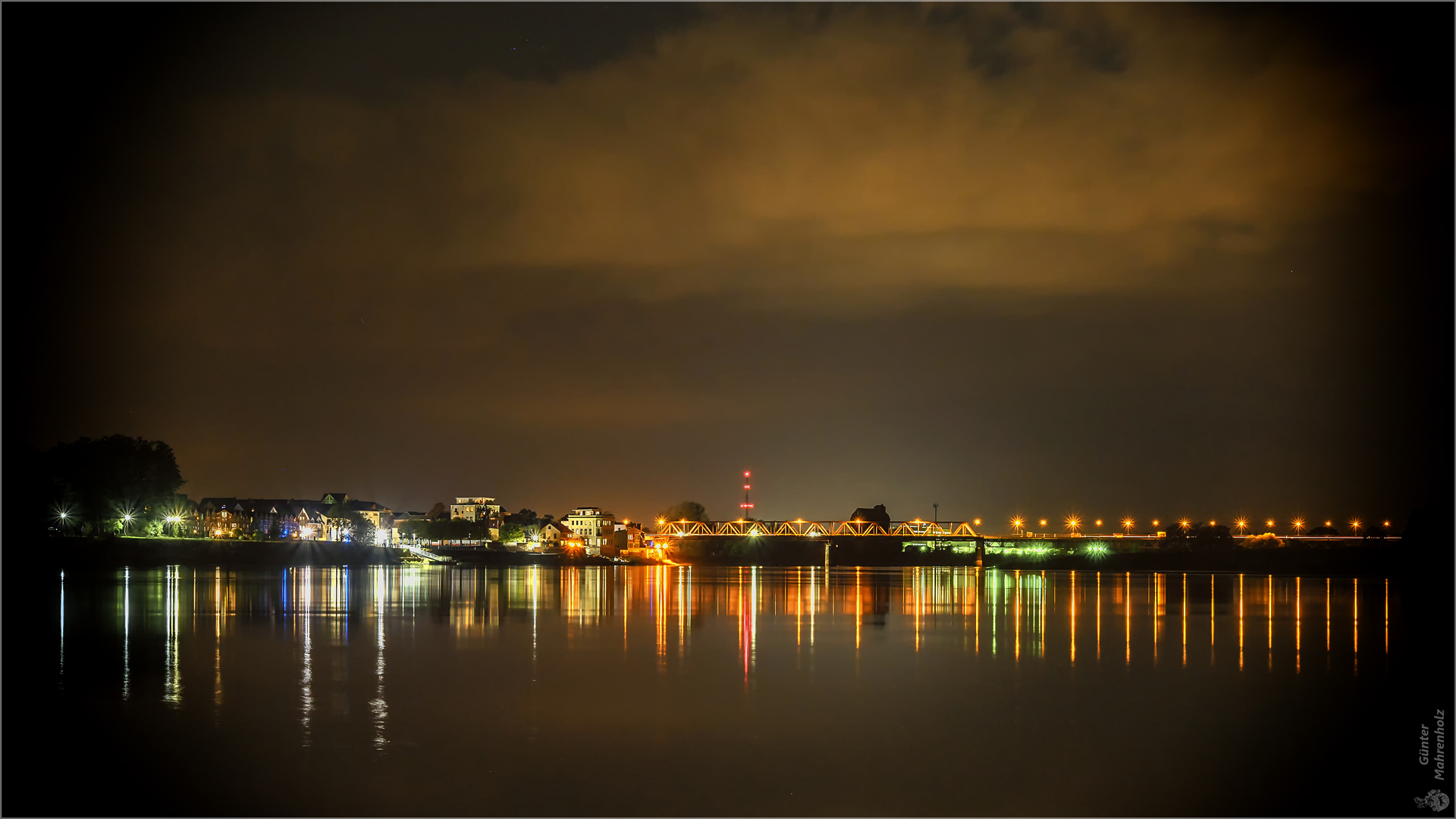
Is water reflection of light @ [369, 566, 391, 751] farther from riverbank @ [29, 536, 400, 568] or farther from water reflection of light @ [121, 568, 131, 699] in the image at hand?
riverbank @ [29, 536, 400, 568]

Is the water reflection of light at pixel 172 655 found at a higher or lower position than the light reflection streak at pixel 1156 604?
higher

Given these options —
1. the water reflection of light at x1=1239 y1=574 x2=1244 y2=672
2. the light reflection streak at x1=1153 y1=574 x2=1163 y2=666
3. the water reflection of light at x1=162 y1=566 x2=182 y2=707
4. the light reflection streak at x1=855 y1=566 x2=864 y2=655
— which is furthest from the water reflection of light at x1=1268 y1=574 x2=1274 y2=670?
the water reflection of light at x1=162 y1=566 x2=182 y2=707

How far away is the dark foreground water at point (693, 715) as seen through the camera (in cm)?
1861

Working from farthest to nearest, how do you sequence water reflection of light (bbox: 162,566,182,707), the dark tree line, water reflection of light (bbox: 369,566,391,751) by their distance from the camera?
the dark tree line, water reflection of light (bbox: 162,566,182,707), water reflection of light (bbox: 369,566,391,751)

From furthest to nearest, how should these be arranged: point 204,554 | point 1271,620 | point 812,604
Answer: point 204,554 → point 812,604 → point 1271,620

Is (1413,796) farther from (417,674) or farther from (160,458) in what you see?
(160,458)

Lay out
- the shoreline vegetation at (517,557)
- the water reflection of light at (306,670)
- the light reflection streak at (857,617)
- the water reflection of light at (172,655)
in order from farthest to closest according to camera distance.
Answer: the shoreline vegetation at (517,557) < the light reflection streak at (857,617) < the water reflection of light at (172,655) < the water reflection of light at (306,670)

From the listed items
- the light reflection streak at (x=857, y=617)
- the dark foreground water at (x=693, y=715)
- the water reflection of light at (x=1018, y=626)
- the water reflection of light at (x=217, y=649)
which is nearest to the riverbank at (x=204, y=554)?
the water reflection of light at (x=217, y=649)

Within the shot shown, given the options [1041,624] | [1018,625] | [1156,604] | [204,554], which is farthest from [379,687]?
[204,554]

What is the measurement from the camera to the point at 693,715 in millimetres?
25375

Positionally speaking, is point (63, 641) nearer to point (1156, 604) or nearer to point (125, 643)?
point (125, 643)

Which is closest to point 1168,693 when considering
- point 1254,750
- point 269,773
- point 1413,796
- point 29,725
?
point 1254,750

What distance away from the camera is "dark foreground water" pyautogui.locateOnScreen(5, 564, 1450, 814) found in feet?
61.1

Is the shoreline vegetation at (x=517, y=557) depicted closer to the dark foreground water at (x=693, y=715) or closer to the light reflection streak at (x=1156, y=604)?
the light reflection streak at (x=1156, y=604)
